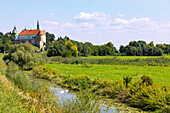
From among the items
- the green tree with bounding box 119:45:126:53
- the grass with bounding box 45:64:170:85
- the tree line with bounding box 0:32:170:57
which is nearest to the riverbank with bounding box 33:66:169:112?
the grass with bounding box 45:64:170:85

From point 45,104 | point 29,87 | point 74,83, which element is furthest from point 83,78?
point 45,104

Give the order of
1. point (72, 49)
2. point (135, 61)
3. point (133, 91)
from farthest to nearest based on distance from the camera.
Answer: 1. point (72, 49)
2. point (135, 61)
3. point (133, 91)

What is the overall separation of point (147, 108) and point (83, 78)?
27.3 feet

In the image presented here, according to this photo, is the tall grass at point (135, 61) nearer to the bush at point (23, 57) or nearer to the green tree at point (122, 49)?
the bush at point (23, 57)

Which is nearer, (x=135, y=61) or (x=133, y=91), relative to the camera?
(x=133, y=91)

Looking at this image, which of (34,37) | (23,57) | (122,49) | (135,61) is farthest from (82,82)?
(34,37)

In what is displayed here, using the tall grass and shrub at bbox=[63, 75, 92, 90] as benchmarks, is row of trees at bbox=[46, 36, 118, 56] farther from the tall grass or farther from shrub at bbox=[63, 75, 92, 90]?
shrub at bbox=[63, 75, 92, 90]

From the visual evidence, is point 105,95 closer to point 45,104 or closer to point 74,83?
point 74,83

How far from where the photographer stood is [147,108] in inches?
475

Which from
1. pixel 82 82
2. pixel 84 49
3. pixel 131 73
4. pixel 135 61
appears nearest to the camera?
pixel 82 82

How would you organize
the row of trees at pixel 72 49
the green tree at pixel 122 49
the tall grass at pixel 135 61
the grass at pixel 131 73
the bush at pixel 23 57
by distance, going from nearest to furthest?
the grass at pixel 131 73, the bush at pixel 23 57, the tall grass at pixel 135 61, the row of trees at pixel 72 49, the green tree at pixel 122 49

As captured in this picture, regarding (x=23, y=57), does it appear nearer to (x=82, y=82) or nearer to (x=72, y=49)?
(x=82, y=82)

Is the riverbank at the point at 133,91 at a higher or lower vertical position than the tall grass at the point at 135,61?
lower

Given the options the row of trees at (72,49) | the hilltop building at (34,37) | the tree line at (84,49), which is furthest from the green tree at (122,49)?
the hilltop building at (34,37)
